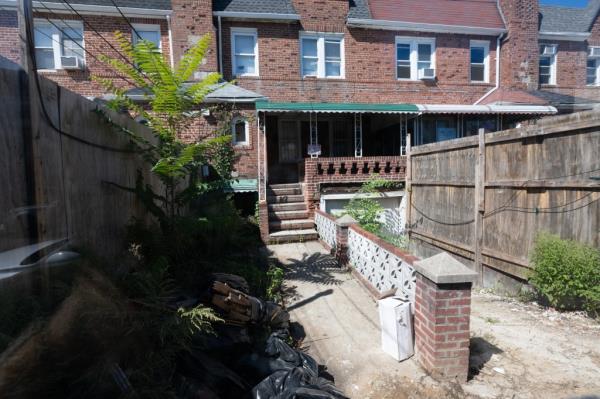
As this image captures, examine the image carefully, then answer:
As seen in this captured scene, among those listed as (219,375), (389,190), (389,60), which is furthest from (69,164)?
(389,60)

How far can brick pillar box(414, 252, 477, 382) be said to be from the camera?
295 cm

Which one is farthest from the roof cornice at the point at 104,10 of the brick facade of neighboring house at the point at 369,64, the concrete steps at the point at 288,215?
the concrete steps at the point at 288,215

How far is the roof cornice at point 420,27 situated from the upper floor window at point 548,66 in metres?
2.99

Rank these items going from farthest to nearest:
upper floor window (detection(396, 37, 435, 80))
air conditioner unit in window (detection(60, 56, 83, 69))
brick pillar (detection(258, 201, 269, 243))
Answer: upper floor window (detection(396, 37, 435, 80)) → air conditioner unit in window (detection(60, 56, 83, 69)) → brick pillar (detection(258, 201, 269, 243))

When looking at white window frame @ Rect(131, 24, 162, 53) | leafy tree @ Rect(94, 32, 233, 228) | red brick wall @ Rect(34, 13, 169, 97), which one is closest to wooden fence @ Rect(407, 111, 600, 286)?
leafy tree @ Rect(94, 32, 233, 228)

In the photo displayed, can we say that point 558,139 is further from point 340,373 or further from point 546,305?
point 340,373

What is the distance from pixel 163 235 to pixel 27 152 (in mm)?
2333

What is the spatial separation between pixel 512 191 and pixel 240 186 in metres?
7.36

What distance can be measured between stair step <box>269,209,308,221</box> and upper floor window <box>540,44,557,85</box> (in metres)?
13.9

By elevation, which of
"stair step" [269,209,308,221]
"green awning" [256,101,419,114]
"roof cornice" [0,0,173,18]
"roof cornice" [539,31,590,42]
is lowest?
"stair step" [269,209,308,221]

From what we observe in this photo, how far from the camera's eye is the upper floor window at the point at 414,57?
13.8 meters

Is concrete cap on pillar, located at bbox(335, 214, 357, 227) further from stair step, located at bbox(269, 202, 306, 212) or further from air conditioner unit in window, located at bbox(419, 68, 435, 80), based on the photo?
air conditioner unit in window, located at bbox(419, 68, 435, 80)

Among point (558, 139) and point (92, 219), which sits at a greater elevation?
point (558, 139)

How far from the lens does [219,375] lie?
243cm
